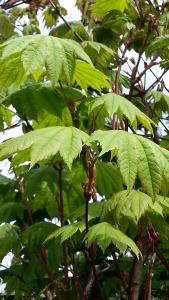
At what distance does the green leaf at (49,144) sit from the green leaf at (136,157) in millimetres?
52

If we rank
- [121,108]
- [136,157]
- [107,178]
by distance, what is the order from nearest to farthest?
[136,157]
[121,108]
[107,178]

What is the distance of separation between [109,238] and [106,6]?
1.34 metres

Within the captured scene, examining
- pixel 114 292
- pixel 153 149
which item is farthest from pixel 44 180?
pixel 114 292

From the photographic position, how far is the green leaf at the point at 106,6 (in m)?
2.28

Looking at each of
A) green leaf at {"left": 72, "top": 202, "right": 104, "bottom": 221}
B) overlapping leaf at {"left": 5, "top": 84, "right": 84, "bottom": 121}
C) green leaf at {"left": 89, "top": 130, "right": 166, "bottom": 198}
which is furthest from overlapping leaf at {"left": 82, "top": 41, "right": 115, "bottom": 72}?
green leaf at {"left": 89, "top": 130, "right": 166, "bottom": 198}

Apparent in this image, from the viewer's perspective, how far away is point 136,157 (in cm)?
125

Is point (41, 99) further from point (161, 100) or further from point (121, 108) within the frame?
point (161, 100)

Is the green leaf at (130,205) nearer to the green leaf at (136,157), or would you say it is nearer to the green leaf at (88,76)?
the green leaf at (136,157)

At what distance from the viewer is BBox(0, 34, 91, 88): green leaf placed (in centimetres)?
134

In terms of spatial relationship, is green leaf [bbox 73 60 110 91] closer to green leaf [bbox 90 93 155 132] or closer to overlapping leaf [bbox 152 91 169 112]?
green leaf [bbox 90 93 155 132]

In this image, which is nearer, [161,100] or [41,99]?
[41,99]

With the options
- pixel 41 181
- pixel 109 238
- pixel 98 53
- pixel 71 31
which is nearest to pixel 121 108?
pixel 109 238

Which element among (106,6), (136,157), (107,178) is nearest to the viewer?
(136,157)

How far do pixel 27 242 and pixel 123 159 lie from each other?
2.78 ft
